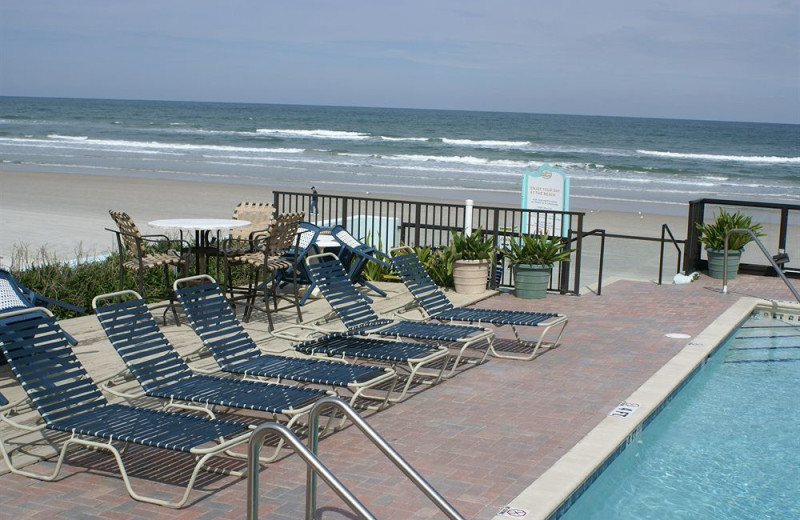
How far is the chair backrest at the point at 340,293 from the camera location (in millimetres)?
8922

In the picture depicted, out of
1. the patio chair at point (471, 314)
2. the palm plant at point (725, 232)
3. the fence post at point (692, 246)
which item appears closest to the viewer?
the patio chair at point (471, 314)

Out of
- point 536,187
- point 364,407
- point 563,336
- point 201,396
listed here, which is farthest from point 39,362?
point 536,187

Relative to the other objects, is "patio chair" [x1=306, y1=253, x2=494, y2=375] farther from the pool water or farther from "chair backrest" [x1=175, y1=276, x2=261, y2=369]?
the pool water

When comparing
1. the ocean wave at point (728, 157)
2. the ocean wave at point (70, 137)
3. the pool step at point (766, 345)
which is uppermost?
the ocean wave at point (728, 157)

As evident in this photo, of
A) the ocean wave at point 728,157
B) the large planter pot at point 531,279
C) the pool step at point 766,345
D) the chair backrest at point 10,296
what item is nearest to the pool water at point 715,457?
the pool step at point 766,345

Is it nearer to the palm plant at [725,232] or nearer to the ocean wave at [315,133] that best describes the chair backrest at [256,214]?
the palm plant at [725,232]

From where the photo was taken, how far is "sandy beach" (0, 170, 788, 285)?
608 inches

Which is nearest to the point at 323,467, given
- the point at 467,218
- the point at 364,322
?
the point at 364,322

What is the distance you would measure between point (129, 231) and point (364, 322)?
2.79 m

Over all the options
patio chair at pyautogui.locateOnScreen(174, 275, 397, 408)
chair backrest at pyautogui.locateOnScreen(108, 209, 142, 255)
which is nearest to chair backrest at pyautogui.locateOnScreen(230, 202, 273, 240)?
chair backrest at pyautogui.locateOnScreen(108, 209, 142, 255)

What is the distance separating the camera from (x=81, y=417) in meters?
5.80

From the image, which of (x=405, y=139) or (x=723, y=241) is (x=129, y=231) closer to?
(x=723, y=241)

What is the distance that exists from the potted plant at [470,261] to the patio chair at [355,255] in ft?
3.00

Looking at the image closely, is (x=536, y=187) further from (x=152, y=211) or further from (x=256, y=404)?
(x=152, y=211)
